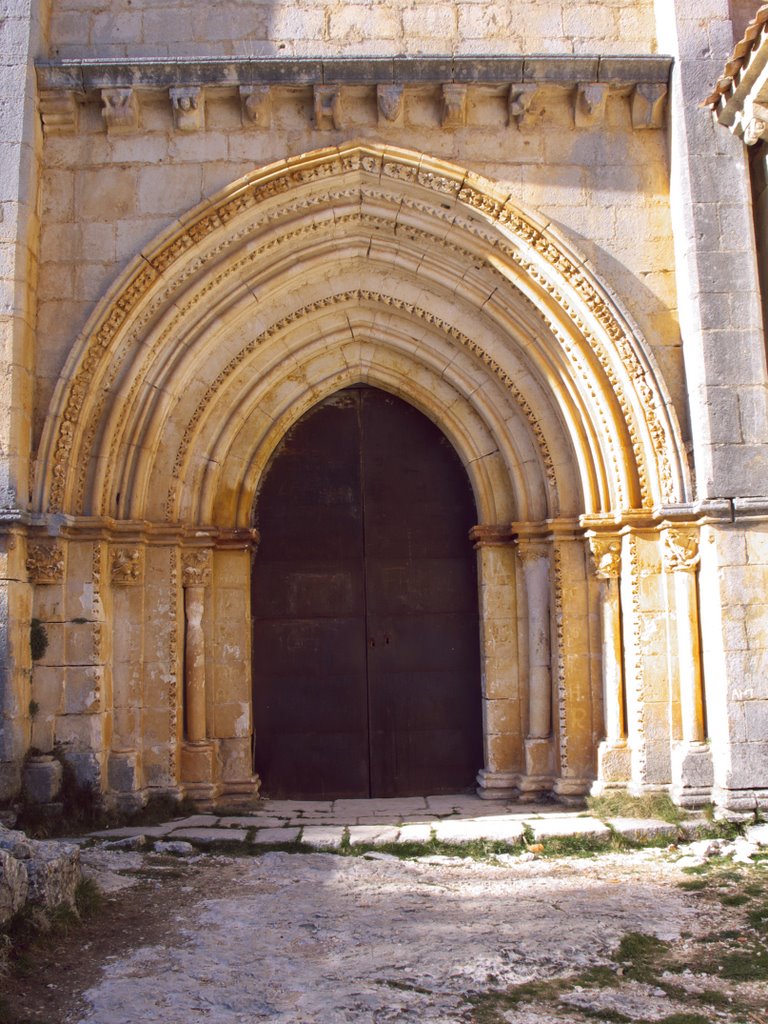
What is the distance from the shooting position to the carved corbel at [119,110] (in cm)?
723

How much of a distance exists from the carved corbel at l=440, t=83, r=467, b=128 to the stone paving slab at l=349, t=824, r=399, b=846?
4986mm

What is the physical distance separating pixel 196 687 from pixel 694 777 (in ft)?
11.6

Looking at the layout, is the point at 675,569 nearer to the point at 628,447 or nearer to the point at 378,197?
the point at 628,447

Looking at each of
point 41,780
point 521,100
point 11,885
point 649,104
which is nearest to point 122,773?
point 41,780

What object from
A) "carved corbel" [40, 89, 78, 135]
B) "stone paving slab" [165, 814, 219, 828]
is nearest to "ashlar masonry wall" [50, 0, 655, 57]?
"carved corbel" [40, 89, 78, 135]

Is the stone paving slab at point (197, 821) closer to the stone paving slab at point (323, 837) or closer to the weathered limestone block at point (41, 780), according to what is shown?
the stone paving slab at point (323, 837)

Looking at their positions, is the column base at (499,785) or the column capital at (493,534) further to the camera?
the column capital at (493,534)

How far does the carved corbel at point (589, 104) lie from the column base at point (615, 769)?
4.52 metres

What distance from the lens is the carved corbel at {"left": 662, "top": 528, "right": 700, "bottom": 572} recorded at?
6996 mm

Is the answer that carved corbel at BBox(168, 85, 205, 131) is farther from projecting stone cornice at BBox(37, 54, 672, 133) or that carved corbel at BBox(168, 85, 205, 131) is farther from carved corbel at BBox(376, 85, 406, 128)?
carved corbel at BBox(376, 85, 406, 128)

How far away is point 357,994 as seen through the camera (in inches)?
155

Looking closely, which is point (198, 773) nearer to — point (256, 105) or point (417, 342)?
point (417, 342)

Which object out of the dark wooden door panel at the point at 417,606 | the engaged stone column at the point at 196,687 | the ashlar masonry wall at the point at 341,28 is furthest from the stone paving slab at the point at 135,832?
the ashlar masonry wall at the point at 341,28

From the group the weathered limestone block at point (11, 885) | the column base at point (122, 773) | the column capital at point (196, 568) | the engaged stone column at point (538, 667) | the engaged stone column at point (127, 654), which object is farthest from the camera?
the column capital at point (196, 568)
